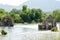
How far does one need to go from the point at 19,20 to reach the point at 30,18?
11.5 feet

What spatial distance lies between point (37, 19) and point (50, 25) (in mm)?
31903

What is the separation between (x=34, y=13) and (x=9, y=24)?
70.8 feet

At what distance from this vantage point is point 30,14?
8031cm

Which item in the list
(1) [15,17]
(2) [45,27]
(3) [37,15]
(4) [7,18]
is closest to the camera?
(2) [45,27]

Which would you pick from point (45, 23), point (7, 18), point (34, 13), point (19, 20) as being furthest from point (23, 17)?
point (45, 23)

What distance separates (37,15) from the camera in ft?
268

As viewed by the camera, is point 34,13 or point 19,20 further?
point 34,13

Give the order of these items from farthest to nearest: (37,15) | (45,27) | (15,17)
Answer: (37,15), (15,17), (45,27)

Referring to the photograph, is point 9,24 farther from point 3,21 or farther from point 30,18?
point 30,18

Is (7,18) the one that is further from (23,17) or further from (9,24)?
(23,17)

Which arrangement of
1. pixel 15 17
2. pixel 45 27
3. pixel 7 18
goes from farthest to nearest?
1. pixel 15 17
2. pixel 7 18
3. pixel 45 27

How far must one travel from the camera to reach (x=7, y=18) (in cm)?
6259

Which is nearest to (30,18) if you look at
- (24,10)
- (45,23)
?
(24,10)

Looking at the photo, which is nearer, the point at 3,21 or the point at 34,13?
the point at 3,21
